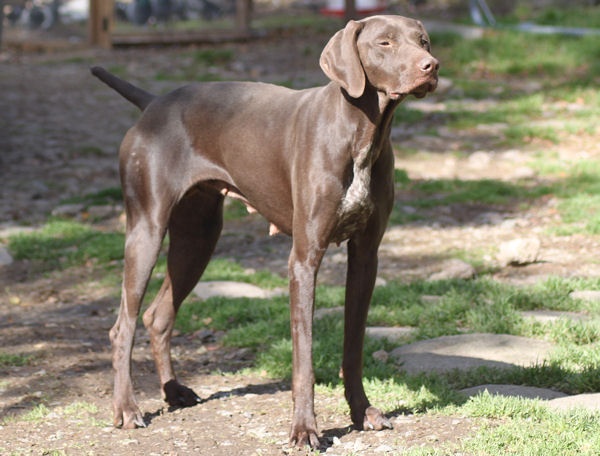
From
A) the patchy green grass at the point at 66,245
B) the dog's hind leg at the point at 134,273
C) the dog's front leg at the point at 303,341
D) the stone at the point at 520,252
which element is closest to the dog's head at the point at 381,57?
the dog's front leg at the point at 303,341

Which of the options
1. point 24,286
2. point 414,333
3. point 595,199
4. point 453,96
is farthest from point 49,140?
point 414,333

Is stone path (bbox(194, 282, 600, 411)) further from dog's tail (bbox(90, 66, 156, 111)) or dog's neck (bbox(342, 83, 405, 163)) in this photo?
dog's tail (bbox(90, 66, 156, 111))

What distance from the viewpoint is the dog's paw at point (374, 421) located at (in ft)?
15.1

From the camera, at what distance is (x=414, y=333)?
5875 millimetres

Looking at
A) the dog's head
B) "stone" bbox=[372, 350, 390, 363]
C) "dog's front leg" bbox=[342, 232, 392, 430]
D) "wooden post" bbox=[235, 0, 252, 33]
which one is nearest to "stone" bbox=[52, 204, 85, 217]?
"stone" bbox=[372, 350, 390, 363]

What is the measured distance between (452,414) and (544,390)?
55 cm

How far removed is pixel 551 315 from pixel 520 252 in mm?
1297

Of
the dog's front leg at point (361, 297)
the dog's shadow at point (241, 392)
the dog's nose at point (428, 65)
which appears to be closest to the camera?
the dog's nose at point (428, 65)

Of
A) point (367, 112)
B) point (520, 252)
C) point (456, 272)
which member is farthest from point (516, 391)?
point (520, 252)

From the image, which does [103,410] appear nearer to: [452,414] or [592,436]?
[452,414]

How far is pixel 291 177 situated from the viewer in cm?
451

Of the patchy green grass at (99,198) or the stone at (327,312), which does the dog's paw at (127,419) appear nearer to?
the stone at (327,312)

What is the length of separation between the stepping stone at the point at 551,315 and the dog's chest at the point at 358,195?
6.28ft

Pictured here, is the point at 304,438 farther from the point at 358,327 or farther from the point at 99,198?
the point at 99,198
